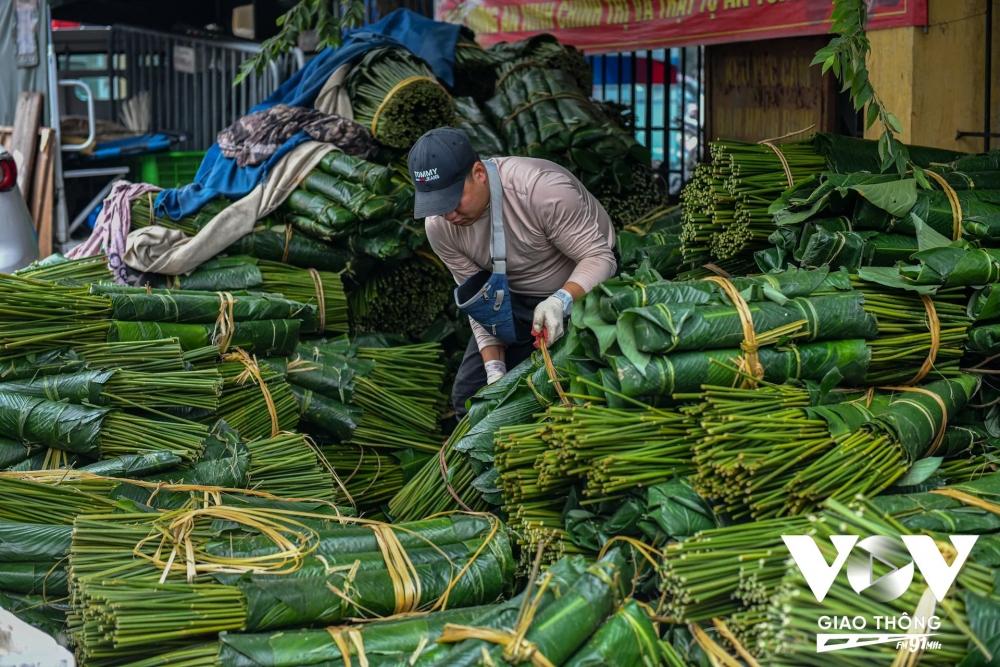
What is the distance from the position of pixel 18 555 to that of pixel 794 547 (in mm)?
2325

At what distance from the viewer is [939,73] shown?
5094 millimetres

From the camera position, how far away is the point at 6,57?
809cm

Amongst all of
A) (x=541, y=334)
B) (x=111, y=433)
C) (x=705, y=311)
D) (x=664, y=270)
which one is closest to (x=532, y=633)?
(x=705, y=311)

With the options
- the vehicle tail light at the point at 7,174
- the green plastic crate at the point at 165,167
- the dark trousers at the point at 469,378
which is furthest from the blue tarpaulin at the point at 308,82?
the green plastic crate at the point at 165,167

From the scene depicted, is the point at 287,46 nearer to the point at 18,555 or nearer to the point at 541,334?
the point at 541,334

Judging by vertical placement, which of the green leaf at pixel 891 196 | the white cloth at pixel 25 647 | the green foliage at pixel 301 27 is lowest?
the white cloth at pixel 25 647

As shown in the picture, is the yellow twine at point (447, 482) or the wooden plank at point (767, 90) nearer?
the yellow twine at point (447, 482)

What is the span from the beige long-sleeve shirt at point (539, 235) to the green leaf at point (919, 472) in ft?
4.61

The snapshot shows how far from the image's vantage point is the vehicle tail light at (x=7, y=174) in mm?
6277

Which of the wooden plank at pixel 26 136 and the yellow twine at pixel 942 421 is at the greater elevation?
the wooden plank at pixel 26 136

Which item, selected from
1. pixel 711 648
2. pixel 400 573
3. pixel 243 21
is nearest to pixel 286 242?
pixel 400 573

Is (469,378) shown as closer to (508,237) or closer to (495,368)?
(495,368)

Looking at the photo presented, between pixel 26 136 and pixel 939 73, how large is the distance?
248 inches

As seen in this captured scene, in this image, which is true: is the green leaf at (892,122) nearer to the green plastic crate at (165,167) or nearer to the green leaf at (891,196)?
the green leaf at (891,196)
